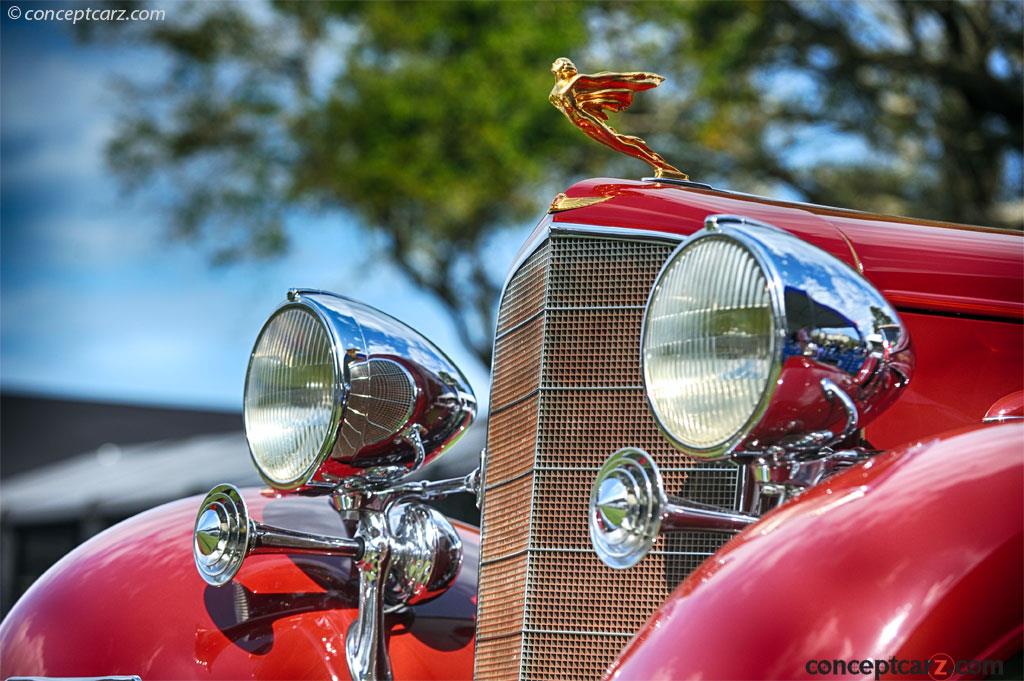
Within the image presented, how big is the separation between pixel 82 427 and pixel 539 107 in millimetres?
13446

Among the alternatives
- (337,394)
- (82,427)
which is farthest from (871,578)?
(82,427)

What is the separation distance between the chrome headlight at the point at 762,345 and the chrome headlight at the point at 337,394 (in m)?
0.68

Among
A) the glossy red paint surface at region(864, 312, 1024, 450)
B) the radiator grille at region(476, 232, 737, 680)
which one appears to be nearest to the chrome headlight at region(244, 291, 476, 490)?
the radiator grille at region(476, 232, 737, 680)

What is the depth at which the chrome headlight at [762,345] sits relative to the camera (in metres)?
1.44

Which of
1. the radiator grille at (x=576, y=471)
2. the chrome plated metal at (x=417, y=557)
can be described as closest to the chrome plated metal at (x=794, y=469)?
the radiator grille at (x=576, y=471)

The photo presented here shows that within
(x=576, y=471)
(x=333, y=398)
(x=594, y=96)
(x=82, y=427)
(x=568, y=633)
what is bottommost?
(x=568, y=633)

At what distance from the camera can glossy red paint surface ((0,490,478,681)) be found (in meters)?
2.12

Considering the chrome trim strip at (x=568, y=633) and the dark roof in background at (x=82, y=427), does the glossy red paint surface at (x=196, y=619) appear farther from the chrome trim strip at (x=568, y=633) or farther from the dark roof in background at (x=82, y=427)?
the dark roof in background at (x=82, y=427)

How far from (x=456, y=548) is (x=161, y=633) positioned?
55 centimetres

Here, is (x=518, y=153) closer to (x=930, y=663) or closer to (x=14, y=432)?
(x=930, y=663)

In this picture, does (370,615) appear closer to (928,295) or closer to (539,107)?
(928,295)

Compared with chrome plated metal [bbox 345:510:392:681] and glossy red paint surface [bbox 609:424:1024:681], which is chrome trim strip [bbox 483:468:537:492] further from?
glossy red paint surface [bbox 609:424:1024:681]

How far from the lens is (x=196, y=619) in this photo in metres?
2.15

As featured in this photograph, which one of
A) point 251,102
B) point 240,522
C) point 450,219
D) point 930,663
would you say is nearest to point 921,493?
point 930,663
